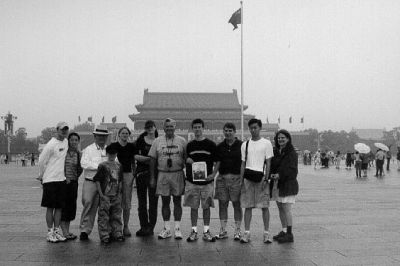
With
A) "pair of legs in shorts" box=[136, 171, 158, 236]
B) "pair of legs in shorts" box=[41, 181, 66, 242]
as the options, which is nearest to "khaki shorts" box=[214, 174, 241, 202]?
"pair of legs in shorts" box=[136, 171, 158, 236]

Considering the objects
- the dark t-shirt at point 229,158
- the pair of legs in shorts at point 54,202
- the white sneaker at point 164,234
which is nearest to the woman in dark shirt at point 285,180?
the dark t-shirt at point 229,158

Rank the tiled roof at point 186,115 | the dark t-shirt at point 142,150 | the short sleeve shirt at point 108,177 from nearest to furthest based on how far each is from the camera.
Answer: the short sleeve shirt at point 108,177 → the dark t-shirt at point 142,150 → the tiled roof at point 186,115

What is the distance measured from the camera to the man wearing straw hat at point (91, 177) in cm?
604

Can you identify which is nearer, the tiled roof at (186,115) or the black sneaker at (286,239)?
the black sneaker at (286,239)

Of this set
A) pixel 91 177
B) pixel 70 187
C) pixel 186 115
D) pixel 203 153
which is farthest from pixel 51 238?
pixel 186 115

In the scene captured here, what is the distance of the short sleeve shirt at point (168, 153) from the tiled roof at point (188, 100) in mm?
49121

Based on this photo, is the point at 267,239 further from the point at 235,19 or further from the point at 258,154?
the point at 235,19

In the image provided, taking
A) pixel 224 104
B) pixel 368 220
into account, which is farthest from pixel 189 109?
pixel 368 220

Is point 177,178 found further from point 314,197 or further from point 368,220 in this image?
point 314,197

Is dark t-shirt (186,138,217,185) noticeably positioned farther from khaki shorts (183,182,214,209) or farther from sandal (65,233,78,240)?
sandal (65,233,78,240)

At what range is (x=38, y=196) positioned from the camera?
1145cm

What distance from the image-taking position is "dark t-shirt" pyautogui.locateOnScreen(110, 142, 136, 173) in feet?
20.7

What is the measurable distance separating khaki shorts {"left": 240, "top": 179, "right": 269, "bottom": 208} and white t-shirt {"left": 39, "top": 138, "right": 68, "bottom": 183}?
246cm

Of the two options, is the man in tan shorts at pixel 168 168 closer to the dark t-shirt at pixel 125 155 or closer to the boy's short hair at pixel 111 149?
the dark t-shirt at pixel 125 155
